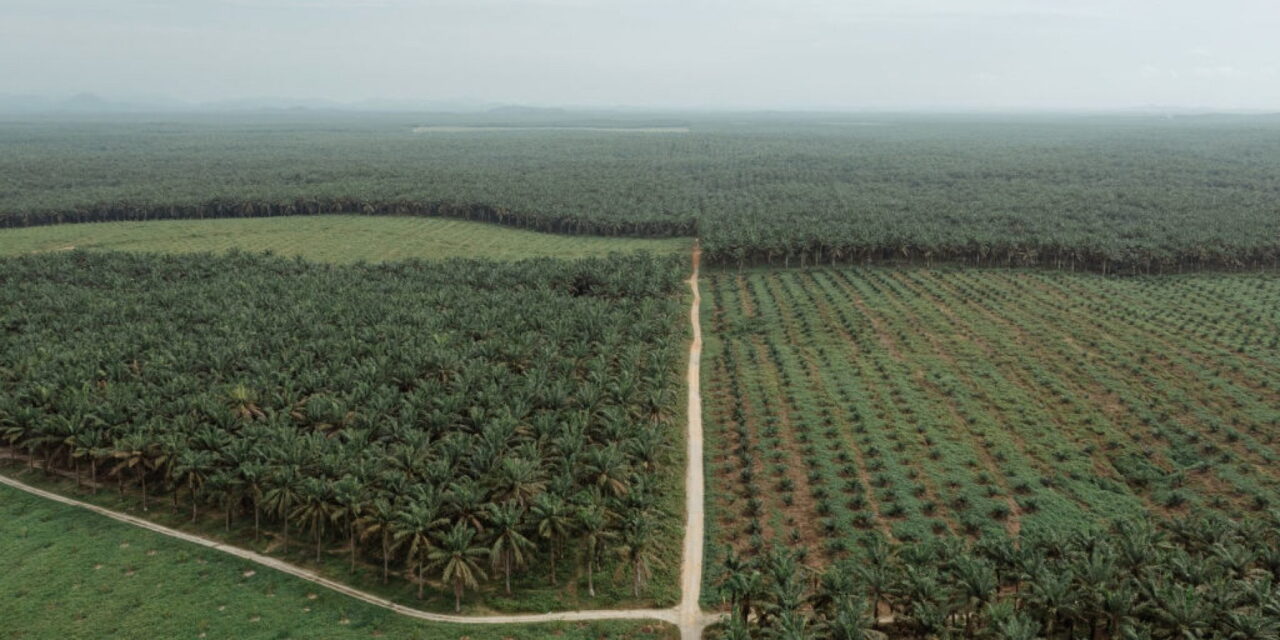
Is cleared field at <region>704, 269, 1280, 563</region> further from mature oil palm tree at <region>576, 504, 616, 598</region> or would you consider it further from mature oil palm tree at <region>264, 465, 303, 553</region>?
mature oil palm tree at <region>264, 465, 303, 553</region>

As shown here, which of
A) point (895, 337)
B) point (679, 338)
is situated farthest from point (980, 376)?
point (679, 338)

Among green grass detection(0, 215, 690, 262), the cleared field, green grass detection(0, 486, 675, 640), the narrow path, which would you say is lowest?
green grass detection(0, 486, 675, 640)

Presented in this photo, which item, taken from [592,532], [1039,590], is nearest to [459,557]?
[592,532]

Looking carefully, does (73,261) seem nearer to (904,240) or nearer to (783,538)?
(783,538)

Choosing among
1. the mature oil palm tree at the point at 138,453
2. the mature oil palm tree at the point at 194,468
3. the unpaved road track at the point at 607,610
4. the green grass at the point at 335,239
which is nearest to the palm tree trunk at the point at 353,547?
the unpaved road track at the point at 607,610

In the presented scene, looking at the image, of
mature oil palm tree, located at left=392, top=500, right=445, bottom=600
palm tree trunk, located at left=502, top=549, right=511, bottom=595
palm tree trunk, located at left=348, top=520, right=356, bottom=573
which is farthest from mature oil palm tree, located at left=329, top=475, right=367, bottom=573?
palm tree trunk, located at left=502, top=549, right=511, bottom=595

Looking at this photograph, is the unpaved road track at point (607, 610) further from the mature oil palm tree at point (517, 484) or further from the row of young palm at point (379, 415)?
the mature oil palm tree at point (517, 484)
